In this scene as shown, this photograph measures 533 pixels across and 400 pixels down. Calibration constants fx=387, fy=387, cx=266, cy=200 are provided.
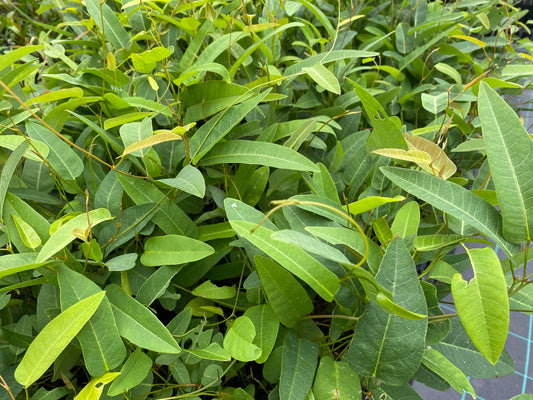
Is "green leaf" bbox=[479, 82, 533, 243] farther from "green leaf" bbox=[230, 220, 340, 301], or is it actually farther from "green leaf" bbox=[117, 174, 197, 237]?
"green leaf" bbox=[117, 174, 197, 237]

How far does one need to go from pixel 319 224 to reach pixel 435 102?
0.33m

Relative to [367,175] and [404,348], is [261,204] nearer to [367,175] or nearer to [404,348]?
[367,175]

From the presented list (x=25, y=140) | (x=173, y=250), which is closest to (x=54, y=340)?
(x=173, y=250)

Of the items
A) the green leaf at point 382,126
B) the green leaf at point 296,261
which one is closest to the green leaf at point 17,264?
the green leaf at point 296,261

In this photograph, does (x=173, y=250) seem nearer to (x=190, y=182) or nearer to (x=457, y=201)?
(x=190, y=182)

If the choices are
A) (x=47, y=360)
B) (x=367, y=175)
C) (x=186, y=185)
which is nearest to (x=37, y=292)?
(x=47, y=360)

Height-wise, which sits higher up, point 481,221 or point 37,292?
point 481,221

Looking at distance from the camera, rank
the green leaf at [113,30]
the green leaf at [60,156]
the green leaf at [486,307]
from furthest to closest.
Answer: the green leaf at [113,30]
the green leaf at [60,156]
the green leaf at [486,307]

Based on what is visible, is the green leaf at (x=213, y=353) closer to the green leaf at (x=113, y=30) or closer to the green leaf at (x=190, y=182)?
the green leaf at (x=190, y=182)

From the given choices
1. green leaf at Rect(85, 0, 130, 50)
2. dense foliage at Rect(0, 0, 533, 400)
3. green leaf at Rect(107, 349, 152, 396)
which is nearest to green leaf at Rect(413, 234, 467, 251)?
dense foliage at Rect(0, 0, 533, 400)

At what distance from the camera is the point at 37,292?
53 cm

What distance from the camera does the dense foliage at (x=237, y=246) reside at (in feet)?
1.34

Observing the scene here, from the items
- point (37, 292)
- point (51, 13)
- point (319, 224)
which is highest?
point (51, 13)

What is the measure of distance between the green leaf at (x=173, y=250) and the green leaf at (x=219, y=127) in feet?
0.38
